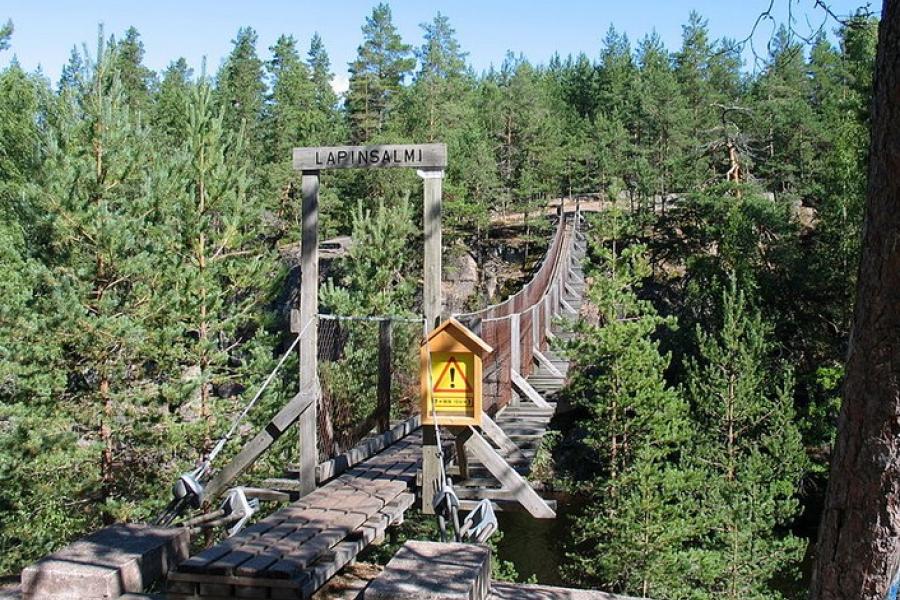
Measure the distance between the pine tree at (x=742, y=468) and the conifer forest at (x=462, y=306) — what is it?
2.4 inches

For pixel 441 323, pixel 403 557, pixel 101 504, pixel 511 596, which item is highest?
pixel 441 323

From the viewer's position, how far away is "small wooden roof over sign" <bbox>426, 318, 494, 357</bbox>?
3916mm

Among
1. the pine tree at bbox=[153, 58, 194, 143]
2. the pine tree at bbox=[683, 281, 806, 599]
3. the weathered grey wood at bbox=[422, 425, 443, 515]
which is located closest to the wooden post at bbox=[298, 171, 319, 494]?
the weathered grey wood at bbox=[422, 425, 443, 515]

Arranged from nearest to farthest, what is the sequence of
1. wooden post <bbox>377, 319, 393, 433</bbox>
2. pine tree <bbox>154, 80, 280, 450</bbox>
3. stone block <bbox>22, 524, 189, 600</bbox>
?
stone block <bbox>22, 524, 189, 600</bbox>
wooden post <bbox>377, 319, 393, 433</bbox>
pine tree <bbox>154, 80, 280, 450</bbox>

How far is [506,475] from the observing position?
4.09 meters

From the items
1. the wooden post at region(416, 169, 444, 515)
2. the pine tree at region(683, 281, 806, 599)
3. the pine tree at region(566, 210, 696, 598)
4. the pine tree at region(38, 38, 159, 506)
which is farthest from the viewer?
the pine tree at region(683, 281, 806, 599)

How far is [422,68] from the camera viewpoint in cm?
3303

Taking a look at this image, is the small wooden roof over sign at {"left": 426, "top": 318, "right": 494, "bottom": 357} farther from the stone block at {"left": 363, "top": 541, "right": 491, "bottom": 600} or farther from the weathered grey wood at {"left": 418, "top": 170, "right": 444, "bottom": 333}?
the stone block at {"left": 363, "top": 541, "right": 491, "bottom": 600}

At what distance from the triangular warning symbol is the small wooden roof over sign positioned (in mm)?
114

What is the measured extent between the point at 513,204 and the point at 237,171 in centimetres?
1984

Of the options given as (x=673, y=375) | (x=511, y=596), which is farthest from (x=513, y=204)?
(x=511, y=596)

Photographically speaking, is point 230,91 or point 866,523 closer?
point 866,523

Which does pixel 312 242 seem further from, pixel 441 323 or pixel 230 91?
pixel 230 91

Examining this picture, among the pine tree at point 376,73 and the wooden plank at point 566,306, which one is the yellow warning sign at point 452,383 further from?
the pine tree at point 376,73
